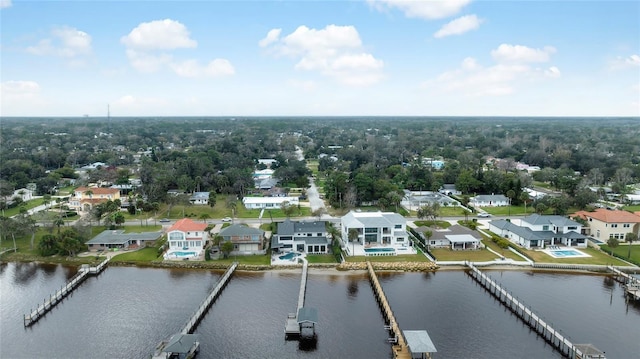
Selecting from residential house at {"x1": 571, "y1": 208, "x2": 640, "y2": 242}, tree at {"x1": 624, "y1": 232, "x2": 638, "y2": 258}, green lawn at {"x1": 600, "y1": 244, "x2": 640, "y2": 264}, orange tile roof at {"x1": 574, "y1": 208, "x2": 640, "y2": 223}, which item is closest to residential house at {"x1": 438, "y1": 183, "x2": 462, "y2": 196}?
orange tile roof at {"x1": 574, "y1": 208, "x2": 640, "y2": 223}

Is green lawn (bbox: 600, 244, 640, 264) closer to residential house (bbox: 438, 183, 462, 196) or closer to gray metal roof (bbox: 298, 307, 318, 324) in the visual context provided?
residential house (bbox: 438, 183, 462, 196)

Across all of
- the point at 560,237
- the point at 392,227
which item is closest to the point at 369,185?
the point at 392,227

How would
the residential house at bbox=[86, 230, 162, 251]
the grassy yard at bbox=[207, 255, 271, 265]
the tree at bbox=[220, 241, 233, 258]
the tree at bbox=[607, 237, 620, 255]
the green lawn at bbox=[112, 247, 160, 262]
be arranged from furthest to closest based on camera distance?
the residential house at bbox=[86, 230, 162, 251]
the tree at bbox=[607, 237, 620, 255]
the green lawn at bbox=[112, 247, 160, 262]
the tree at bbox=[220, 241, 233, 258]
the grassy yard at bbox=[207, 255, 271, 265]

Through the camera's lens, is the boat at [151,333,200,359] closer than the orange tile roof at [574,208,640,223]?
Yes

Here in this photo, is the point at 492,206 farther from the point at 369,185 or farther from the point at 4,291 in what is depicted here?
the point at 4,291

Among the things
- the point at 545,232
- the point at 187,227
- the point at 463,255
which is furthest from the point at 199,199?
the point at 545,232

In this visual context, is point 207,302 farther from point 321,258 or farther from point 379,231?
point 379,231

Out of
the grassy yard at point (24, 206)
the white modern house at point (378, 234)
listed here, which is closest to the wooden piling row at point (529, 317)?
the white modern house at point (378, 234)
